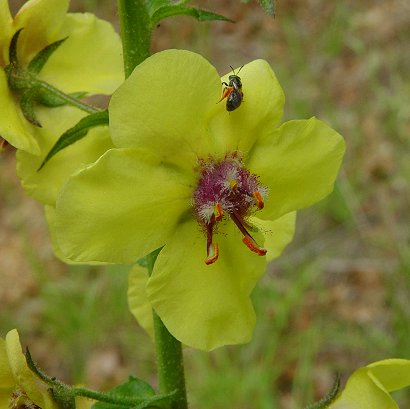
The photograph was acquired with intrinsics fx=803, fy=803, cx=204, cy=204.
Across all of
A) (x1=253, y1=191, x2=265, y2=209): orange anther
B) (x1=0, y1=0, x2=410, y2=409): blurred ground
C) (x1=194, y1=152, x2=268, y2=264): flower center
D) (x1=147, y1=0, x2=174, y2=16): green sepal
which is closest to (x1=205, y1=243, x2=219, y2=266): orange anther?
(x1=194, y1=152, x2=268, y2=264): flower center

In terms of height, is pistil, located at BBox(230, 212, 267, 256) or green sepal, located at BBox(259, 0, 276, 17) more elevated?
green sepal, located at BBox(259, 0, 276, 17)

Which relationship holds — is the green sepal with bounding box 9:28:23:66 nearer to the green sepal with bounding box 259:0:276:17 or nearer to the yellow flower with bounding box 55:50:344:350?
the yellow flower with bounding box 55:50:344:350

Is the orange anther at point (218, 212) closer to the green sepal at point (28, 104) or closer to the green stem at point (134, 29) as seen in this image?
the green stem at point (134, 29)

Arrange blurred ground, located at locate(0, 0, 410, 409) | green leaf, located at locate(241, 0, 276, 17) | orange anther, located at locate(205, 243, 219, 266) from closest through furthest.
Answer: green leaf, located at locate(241, 0, 276, 17) < orange anther, located at locate(205, 243, 219, 266) < blurred ground, located at locate(0, 0, 410, 409)

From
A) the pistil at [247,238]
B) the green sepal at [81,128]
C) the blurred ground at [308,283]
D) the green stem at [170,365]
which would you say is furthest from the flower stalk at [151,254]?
the blurred ground at [308,283]

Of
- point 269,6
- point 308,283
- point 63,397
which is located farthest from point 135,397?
point 308,283

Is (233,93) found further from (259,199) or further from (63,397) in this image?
(63,397)

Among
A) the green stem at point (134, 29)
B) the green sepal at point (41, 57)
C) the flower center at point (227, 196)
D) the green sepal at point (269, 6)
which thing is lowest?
the flower center at point (227, 196)
